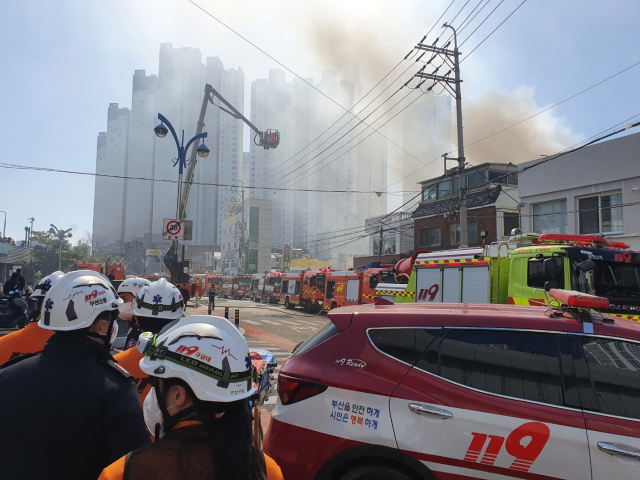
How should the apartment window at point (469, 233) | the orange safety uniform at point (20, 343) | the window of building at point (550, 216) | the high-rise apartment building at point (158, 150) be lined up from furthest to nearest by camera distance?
the high-rise apartment building at point (158, 150) → the apartment window at point (469, 233) → the window of building at point (550, 216) → the orange safety uniform at point (20, 343)

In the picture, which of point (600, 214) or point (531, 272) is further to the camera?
point (600, 214)

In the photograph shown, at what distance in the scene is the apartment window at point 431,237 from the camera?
101ft

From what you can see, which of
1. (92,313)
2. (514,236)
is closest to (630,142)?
(514,236)

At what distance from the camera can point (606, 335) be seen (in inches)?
111

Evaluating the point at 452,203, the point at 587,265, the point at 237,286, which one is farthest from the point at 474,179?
the point at 237,286

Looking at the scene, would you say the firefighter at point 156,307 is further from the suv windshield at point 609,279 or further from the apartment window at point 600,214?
the apartment window at point 600,214

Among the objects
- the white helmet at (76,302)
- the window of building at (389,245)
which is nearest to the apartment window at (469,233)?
the window of building at (389,245)

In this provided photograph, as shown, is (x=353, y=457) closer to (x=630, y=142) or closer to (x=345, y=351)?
(x=345, y=351)

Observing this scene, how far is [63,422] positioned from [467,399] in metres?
2.21

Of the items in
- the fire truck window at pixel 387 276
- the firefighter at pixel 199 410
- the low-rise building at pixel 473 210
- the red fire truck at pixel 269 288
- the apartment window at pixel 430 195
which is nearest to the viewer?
the firefighter at pixel 199 410

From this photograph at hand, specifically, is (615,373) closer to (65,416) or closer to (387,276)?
(65,416)

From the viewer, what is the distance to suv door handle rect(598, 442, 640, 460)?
2.44 m

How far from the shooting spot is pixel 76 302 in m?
2.09

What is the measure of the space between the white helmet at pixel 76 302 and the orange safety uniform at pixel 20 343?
1369 mm
